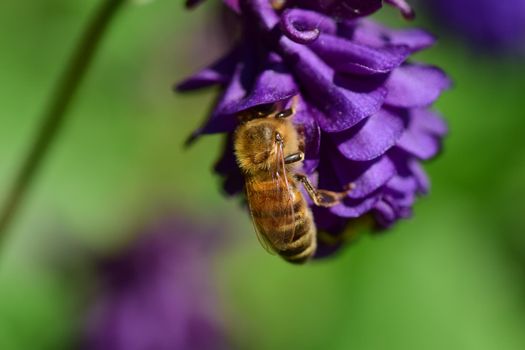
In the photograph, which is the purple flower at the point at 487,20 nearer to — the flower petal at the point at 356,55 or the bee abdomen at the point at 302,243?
the flower petal at the point at 356,55

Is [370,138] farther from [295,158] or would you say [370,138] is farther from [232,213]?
[232,213]

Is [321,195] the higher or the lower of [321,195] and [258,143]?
the lower

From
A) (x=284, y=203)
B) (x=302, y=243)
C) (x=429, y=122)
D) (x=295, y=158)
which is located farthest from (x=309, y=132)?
(x=429, y=122)

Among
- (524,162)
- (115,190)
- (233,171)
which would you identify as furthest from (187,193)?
(233,171)

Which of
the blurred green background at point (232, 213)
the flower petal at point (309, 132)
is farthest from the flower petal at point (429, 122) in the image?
the blurred green background at point (232, 213)

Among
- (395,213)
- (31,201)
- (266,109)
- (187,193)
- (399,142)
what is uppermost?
(266,109)

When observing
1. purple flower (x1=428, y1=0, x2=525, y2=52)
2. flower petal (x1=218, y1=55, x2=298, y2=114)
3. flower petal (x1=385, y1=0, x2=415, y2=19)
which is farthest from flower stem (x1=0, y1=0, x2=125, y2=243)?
purple flower (x1=428, y1=0, x2=525, y2=52)

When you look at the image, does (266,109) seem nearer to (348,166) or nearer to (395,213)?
(348,166)
